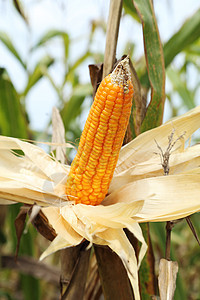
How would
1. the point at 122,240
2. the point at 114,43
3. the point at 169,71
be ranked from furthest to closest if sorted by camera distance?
the point at 169,71
the point at 114,43
the point at 122,240

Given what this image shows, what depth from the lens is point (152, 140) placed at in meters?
0.48

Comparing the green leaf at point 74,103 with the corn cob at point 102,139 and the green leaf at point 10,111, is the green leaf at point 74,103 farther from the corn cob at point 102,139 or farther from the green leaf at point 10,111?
the corn cob at point 102,139

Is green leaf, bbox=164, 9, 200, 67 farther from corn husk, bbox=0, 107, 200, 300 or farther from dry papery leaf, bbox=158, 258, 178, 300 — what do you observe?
dry papery leaf, bbox=158, 258, 178, 300

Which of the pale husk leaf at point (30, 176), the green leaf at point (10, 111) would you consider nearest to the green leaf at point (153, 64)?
the pale husk leaf at point (30, 176)

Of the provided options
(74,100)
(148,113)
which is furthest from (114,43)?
(74,100)

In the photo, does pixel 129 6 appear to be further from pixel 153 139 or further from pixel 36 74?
pixel 36 74

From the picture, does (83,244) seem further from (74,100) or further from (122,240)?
(74,100)

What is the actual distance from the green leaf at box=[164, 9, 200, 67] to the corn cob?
0.24 metres

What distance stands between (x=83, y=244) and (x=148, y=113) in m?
0.22

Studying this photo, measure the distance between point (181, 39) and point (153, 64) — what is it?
0.15 meters

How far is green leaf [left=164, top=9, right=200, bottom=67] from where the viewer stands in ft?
1.97

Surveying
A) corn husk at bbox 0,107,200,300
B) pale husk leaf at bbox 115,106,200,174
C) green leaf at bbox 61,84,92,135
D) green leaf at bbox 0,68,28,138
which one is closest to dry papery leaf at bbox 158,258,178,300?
corn husk at bbox 0,107,200,300

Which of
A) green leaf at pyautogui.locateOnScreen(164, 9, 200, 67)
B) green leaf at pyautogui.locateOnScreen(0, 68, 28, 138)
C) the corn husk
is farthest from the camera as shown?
green leaf at pyautogui.locateOnScreen(0, 68, 28, 138)

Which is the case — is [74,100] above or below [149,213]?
above
